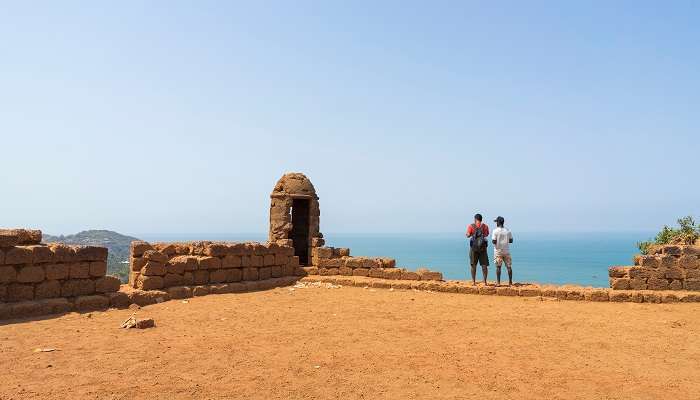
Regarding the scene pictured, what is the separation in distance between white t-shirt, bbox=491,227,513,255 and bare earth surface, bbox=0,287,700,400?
225cm

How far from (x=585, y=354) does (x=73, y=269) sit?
393 inches

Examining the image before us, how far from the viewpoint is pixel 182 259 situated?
42.3ft

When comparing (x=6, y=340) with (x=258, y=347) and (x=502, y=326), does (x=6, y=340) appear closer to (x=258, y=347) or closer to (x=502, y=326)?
(x=258, y=347)

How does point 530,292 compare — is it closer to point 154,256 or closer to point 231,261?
point 231,261

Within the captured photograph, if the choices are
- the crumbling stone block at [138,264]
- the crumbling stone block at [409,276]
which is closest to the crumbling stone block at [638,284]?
the crumbling stone block at [409,276]

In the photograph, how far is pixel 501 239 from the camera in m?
13.3

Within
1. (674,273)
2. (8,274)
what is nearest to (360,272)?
(674,273)

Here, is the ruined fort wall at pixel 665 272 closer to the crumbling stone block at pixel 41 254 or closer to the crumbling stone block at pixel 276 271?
the crumbling stone block at pixel 276 271

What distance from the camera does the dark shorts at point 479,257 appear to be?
1359cm

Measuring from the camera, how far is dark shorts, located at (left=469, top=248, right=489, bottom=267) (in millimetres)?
13586

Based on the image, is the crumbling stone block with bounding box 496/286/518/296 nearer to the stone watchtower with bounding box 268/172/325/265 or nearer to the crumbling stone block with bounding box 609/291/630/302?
the crumbling stone block with bounding box 609/291/630/302

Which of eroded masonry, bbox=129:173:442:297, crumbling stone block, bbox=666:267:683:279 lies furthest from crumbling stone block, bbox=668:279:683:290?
eroded masonry, bbox=129:173:442:297

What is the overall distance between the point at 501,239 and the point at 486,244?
50cm

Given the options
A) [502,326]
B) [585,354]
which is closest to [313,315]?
[502,326]
